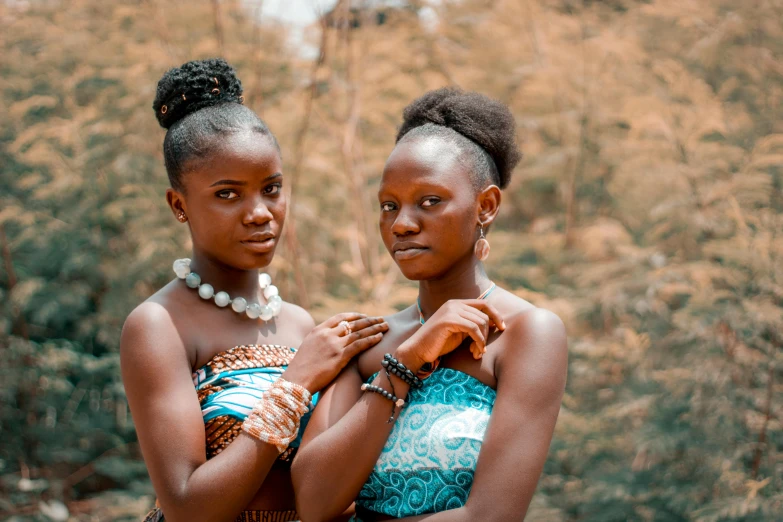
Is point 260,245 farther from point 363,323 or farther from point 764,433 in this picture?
point 764,433

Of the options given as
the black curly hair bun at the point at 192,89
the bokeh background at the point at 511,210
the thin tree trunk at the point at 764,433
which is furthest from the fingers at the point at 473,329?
the thin tree trunk at the point at 764,433

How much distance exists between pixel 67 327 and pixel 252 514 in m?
6.34

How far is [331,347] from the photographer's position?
217 cm

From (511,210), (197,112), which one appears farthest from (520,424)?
(511,210)

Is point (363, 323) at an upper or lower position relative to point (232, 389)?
upper

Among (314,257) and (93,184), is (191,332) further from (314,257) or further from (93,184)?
(93,184)

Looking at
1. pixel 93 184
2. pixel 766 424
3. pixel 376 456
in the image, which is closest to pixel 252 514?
pixel 376 456

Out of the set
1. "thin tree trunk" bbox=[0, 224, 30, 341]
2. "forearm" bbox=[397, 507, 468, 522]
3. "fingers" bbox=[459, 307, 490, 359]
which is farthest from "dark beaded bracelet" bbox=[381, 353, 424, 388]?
"thin tree trunk" bbox=[0, 224, 30, 341]

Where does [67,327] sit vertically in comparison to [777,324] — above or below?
below

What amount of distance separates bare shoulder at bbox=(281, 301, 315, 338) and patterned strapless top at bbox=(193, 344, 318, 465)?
26 centimetres

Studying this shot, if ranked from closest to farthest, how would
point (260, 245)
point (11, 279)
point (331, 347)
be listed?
point (331, 347) → point (260, 245) → point (11, 279)

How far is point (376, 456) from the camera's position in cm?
198

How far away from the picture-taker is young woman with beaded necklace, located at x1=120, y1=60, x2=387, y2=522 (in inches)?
80.5

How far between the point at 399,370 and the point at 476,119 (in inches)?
30.5
